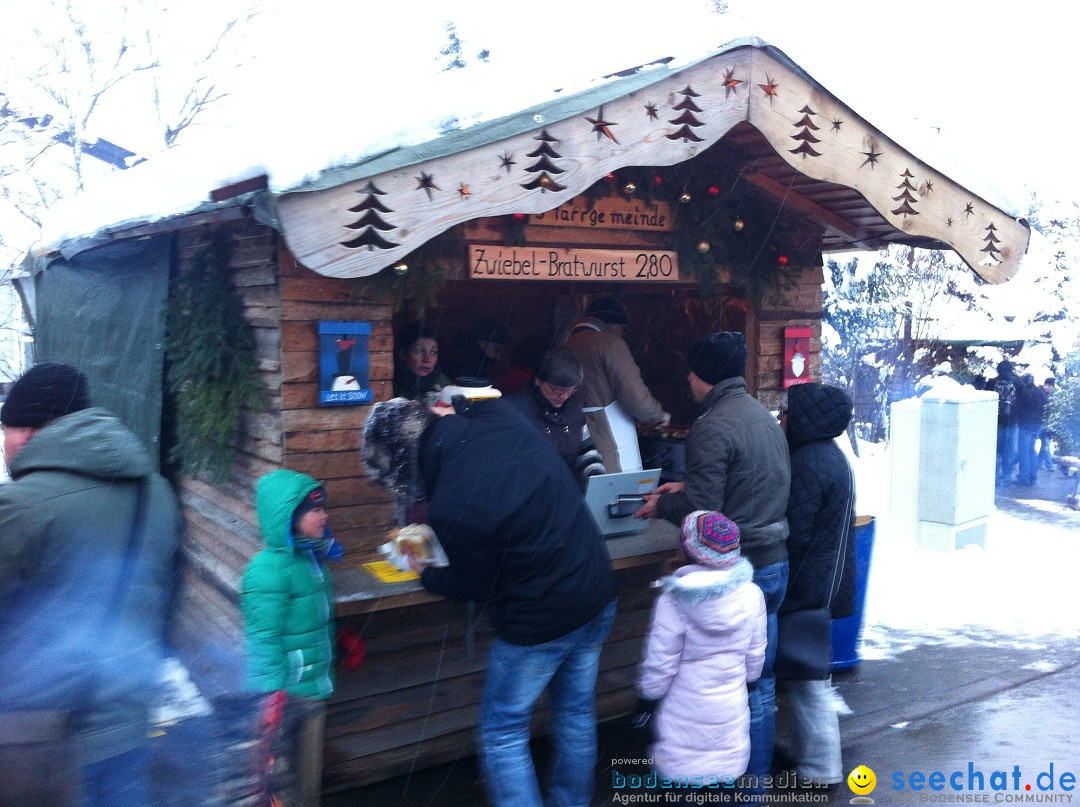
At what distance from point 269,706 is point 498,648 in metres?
0.86

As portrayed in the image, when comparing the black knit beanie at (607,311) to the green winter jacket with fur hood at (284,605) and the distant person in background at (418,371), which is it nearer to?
the distant person in background at (418,371)

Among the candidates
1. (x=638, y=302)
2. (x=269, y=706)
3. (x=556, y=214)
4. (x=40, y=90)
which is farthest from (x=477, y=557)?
(x=40, y=90)

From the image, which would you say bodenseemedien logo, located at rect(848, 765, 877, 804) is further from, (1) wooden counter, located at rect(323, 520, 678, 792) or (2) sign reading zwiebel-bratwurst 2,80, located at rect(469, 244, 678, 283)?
(2) sign reading zwiebel-bratwurst 2,80, located at rect(469, 244, 678, 283)

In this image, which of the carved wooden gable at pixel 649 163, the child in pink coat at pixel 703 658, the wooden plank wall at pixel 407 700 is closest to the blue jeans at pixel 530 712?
the child in pink coat at pixel 703 658

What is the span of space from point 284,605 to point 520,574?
0.89 metres

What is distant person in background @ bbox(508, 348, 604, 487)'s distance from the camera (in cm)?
454

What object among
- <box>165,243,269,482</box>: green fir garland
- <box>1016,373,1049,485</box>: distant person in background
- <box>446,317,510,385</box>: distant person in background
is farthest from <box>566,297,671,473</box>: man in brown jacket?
<box>1016,373,1049,485</box>: distant person in background

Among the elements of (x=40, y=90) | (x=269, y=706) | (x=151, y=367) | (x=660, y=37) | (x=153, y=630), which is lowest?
(x=269, y=706)

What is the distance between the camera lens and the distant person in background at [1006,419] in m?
13.2

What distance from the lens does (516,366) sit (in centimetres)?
557

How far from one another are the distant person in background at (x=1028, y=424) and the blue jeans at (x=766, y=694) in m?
10.6

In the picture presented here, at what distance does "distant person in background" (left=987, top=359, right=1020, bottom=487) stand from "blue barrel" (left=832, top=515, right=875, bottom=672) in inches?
350

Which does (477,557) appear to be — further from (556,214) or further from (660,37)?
(660,37)

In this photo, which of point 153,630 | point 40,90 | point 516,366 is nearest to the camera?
point 153,630
